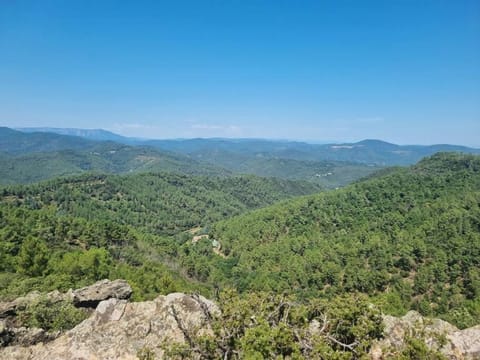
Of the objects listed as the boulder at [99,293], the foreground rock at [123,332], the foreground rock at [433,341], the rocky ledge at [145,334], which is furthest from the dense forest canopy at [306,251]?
the boulder at [99,293]

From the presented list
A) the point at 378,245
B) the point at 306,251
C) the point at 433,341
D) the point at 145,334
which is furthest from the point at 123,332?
the point at 378,245

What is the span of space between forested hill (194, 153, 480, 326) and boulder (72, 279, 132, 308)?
126 ft

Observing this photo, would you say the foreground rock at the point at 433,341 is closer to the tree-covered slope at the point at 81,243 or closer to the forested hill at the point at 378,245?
the forested hill at the point at 378,245

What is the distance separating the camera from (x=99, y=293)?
2825 centimetres

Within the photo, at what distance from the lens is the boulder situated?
1080 inches

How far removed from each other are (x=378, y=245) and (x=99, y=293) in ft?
269

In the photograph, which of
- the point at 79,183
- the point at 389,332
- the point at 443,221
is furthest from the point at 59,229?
the point at 79,183

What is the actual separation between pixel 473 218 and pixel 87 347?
3975 inches

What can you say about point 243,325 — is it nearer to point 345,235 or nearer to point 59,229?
point 59,229

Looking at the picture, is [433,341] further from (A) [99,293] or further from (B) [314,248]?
(B) [314,248]

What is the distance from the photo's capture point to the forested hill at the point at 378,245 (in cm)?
6575

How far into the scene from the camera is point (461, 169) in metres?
149

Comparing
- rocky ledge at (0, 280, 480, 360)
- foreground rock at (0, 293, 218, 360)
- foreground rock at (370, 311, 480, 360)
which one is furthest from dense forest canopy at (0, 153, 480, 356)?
foreground rock at (0, 293, 218, 360)

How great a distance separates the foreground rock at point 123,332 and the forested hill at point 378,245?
3821 cm
